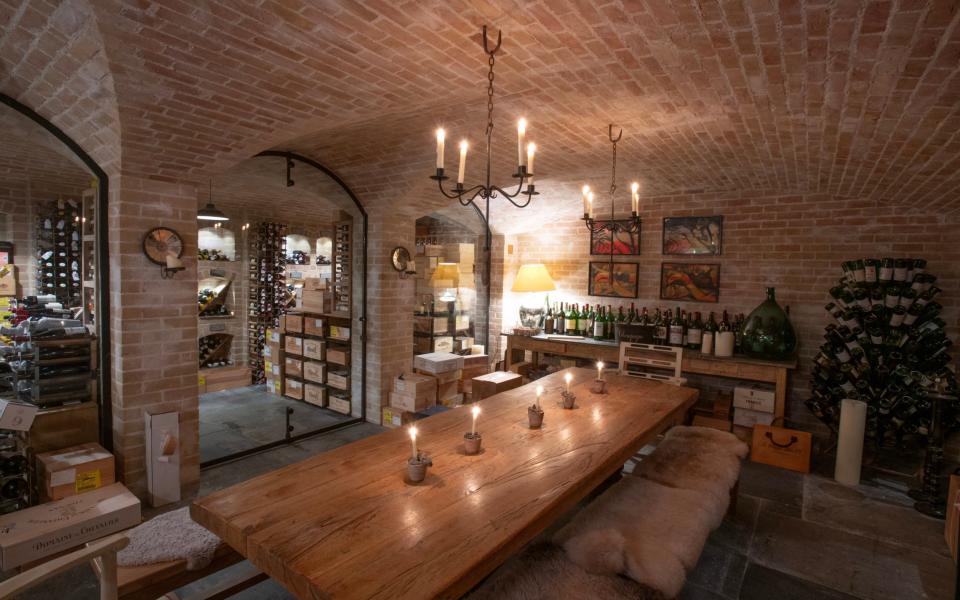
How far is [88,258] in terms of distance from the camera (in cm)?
389

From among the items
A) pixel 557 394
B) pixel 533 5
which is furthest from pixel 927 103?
pixel 557 394

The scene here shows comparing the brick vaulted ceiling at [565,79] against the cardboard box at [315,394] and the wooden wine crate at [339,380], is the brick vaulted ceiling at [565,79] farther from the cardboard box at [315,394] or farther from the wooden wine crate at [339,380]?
the cardboard box at [315,394]

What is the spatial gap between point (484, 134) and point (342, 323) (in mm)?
3031

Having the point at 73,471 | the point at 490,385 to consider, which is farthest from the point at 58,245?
the point at 490,385

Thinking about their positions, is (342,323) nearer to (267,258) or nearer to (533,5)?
(267,258)

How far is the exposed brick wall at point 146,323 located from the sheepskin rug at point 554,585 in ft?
9.65

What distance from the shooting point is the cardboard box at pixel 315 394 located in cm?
606

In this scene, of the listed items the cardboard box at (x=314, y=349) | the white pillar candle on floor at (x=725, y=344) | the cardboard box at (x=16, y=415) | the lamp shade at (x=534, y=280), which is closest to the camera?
the cardboard box at (x=16, y=415)

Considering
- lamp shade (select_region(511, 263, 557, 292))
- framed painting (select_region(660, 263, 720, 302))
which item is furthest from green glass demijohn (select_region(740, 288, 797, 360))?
lamp shade (select_region(511, 263, 557, 292))

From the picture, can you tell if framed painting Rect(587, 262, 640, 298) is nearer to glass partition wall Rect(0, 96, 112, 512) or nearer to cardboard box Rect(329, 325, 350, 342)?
cardboard box Rect(329, 325, 350, 342)

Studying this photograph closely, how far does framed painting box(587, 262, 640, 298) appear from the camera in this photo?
20.7 feet

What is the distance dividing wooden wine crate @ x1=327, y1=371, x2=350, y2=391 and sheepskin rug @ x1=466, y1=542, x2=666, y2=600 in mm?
4143

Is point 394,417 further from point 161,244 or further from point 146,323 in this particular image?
point 161,244

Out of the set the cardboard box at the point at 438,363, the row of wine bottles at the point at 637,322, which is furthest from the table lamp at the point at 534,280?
the cardboard box at the point at 438,363
